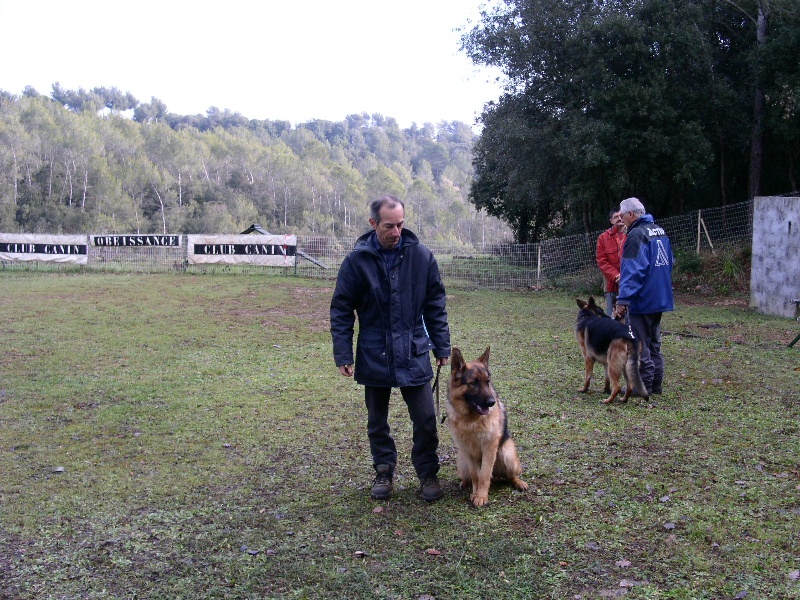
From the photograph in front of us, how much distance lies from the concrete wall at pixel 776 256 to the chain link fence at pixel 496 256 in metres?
4.46

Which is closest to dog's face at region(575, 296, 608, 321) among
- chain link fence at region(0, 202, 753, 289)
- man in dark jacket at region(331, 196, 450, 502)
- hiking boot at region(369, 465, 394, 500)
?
man in dark jacket at region(331, 196, 450, 502)

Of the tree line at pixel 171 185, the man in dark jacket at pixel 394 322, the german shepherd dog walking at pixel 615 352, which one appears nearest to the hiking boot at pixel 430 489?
the man in dark jacket at pixel 394 322

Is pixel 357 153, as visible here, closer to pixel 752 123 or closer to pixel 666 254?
pixel 752 123

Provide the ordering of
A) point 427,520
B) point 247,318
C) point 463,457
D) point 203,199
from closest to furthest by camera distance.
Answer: point 427,520 < point 463,457 < point 247,318 < point 203,199

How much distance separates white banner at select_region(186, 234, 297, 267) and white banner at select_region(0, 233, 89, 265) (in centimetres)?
382

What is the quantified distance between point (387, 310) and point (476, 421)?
87 cm

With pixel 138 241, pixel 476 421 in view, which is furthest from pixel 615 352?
pixel 138 241

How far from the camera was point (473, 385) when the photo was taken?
4.35 metres

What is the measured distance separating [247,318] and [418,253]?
400 inches

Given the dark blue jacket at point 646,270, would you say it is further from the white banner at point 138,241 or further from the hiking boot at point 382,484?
the white banner at point 138,241

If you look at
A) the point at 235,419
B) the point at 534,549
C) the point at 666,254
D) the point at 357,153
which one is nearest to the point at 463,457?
the point at 534,549

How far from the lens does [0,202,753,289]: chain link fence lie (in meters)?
18.5

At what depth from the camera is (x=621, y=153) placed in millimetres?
19078

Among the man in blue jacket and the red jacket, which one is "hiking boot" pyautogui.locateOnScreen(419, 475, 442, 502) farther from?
the red jacket
